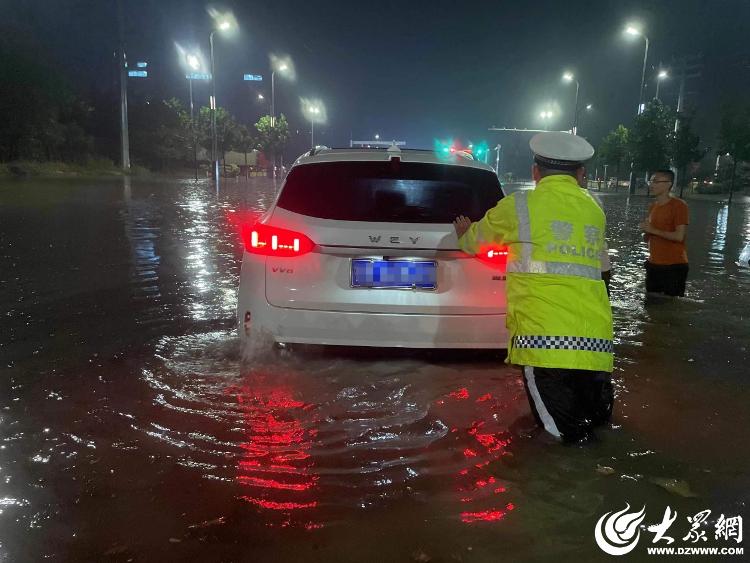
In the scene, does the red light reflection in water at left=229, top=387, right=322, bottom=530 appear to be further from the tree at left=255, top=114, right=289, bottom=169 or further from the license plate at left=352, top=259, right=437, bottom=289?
the tree at left=255, top=114, right=289, bottom=169

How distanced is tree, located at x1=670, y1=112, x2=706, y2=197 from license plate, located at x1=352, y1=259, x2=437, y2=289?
3749 cm

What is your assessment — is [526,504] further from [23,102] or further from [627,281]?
[23,102]

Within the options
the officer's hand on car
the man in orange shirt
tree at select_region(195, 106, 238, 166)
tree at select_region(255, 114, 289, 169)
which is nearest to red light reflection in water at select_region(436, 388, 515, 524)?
the officer's hand on car

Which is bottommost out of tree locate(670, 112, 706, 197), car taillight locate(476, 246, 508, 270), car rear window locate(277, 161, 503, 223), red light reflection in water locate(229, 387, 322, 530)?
red light reflection in water locate(229, 387, 322, 530)

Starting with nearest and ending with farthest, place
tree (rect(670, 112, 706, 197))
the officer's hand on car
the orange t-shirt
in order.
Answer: the officer's hand on car
the orange t-shirt
tree (rect(670, 112, 706, 197))

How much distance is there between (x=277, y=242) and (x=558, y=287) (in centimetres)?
181

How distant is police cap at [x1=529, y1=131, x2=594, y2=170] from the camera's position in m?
3.47

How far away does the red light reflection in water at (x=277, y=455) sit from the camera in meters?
2.98

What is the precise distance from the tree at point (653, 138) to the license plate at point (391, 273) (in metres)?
38.4

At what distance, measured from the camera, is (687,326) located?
21.2 feet

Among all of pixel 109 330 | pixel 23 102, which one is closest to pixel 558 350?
pixel 109 330

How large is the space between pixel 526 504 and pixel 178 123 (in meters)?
60.7

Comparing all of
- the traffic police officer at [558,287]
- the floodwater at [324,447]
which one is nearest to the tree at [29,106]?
the floodwater at [324,447]
